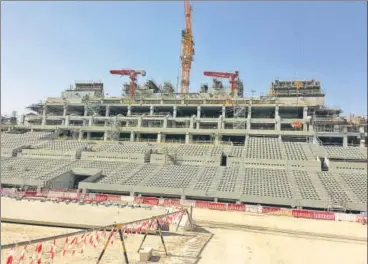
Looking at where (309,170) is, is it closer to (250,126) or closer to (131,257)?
(250,126)

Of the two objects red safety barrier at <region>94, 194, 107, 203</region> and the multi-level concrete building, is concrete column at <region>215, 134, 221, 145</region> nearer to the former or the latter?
the multi-level concrete building

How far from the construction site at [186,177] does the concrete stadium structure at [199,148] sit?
26 cm

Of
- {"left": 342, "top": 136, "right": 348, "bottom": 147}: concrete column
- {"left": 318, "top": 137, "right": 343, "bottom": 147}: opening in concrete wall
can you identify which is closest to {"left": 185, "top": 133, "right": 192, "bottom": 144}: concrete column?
{"left": 318, "top": 137, "right": 343, "bottom": 147}: opening in concrete wall

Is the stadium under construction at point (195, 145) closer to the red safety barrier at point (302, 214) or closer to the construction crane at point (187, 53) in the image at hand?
the construction crane at point (187, 53)

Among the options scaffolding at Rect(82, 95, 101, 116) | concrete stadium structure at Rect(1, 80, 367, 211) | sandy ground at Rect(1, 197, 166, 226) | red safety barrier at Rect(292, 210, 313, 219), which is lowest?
red safety barrier at Rect(292, 210, 313, 219)

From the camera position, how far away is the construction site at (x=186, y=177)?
19531 mm

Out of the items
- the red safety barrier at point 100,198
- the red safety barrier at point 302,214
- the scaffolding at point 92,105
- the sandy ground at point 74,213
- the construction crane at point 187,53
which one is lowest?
the red safety barrier at point 100,198

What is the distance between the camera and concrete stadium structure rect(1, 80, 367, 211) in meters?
43.2

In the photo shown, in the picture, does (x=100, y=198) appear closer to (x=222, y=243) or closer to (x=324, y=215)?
(x=222, y=243)

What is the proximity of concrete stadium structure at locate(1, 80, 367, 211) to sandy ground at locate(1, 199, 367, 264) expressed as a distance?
33.3ft

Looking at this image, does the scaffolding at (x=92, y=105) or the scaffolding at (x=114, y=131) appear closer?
the scaffolding at (x=114, y=131)

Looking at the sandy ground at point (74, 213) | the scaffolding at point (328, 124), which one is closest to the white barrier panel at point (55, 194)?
the sandy ground at point (74, 213)

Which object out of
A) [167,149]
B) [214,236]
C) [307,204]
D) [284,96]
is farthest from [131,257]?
[284,96]

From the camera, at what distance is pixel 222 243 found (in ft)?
69.2
